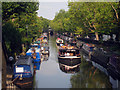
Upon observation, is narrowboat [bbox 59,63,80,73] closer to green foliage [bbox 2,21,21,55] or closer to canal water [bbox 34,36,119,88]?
canal water [bbox 34,36,119,88]

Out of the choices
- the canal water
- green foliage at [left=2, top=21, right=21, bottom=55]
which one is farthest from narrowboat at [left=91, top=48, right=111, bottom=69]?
green foliage at [left=2, top=21, right=21, bottom=55]

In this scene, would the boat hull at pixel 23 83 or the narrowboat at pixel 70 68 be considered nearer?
the boat hull at pixel 23 83

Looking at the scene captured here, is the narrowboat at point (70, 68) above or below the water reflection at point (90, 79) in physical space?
above

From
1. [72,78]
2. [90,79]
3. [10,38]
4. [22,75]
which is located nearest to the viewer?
[22,75]

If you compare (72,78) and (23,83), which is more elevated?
(23,83)

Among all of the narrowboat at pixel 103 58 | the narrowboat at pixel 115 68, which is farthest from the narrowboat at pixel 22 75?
the narrowboat at pixel 103 58

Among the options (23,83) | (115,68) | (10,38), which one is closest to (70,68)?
(115,68)

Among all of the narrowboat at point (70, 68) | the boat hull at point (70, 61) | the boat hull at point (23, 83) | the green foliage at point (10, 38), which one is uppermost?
the green foliage at point (10, 38)

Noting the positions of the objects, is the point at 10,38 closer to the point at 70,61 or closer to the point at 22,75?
the point at 22,75

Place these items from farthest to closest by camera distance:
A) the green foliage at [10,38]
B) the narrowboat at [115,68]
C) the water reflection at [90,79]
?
the green foliage at [10,38]
the water reflection at [90,79]
the narrowboat at [115,68]

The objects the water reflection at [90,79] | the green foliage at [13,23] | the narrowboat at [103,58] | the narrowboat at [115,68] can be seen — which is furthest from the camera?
the narrowboat at [103,58]

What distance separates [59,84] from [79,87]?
2629 mm

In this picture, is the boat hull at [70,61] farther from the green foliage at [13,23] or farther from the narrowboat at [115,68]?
the green foliage at [13,23]

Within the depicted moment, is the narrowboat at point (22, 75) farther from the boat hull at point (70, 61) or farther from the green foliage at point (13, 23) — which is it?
the boat hull at point (70, 61)
